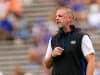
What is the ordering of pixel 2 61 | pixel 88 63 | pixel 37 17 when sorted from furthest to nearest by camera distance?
pixel 37 17 < pixel 2 61 < pixel 88 63

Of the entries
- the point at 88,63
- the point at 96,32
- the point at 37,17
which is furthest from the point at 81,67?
the point at 37,17

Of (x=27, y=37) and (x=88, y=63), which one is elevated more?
(x=88, y=63)

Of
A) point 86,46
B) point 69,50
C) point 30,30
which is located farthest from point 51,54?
point 30,30

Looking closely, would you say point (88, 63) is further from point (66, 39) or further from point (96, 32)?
point (96, 32)

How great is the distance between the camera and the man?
7438 mm

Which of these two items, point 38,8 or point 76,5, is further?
point 38,8

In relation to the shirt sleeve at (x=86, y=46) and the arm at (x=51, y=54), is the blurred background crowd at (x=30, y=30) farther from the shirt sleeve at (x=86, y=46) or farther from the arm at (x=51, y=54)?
the shirt sleeve at (x=86, y=46)

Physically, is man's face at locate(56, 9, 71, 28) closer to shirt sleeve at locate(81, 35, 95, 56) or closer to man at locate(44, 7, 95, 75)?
man at locate(44, 7, 95, 75)

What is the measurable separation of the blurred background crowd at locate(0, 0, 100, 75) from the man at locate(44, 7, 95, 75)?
20.5 ft

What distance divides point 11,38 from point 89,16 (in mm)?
2060

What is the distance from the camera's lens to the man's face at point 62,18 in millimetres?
7445

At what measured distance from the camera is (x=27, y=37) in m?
15.1

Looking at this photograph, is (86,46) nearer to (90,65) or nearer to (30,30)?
(90,65)

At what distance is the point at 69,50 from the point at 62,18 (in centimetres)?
41
